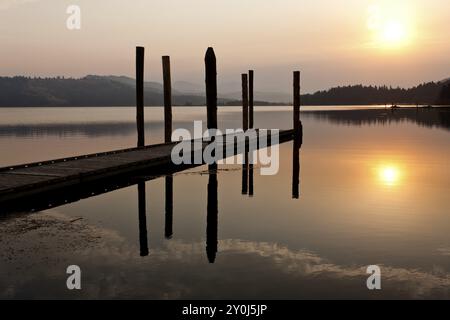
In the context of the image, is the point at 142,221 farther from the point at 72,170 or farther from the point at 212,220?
the point at 72,170

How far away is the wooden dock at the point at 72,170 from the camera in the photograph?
10620 mm

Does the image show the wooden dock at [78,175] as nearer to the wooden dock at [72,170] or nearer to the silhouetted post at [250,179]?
the wooden dock at [72,170]

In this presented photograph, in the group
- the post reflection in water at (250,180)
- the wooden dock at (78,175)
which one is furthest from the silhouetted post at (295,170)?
the wooden dock at (78,175)

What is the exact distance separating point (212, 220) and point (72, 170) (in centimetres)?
456

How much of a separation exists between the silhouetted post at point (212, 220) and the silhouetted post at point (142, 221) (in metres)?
1.00

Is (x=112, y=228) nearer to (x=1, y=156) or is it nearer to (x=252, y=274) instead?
(x=252, y=274)

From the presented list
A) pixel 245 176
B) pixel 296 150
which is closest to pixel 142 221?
pixel 245 176

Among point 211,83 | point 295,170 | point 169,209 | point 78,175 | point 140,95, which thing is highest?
point 211,83

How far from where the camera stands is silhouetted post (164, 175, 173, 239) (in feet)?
30.2

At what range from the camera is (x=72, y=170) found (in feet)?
42.7

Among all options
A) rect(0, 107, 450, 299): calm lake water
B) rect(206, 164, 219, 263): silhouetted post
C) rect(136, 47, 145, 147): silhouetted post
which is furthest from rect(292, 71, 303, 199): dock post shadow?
rect(136, 47, 145, 147): silhouetted post

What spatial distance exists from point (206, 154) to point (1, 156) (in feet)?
40.6

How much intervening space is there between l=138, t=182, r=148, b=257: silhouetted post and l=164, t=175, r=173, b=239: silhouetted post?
1.33 ft

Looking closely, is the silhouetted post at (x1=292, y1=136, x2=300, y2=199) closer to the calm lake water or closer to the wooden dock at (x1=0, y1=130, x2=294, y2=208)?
the calm lake water
